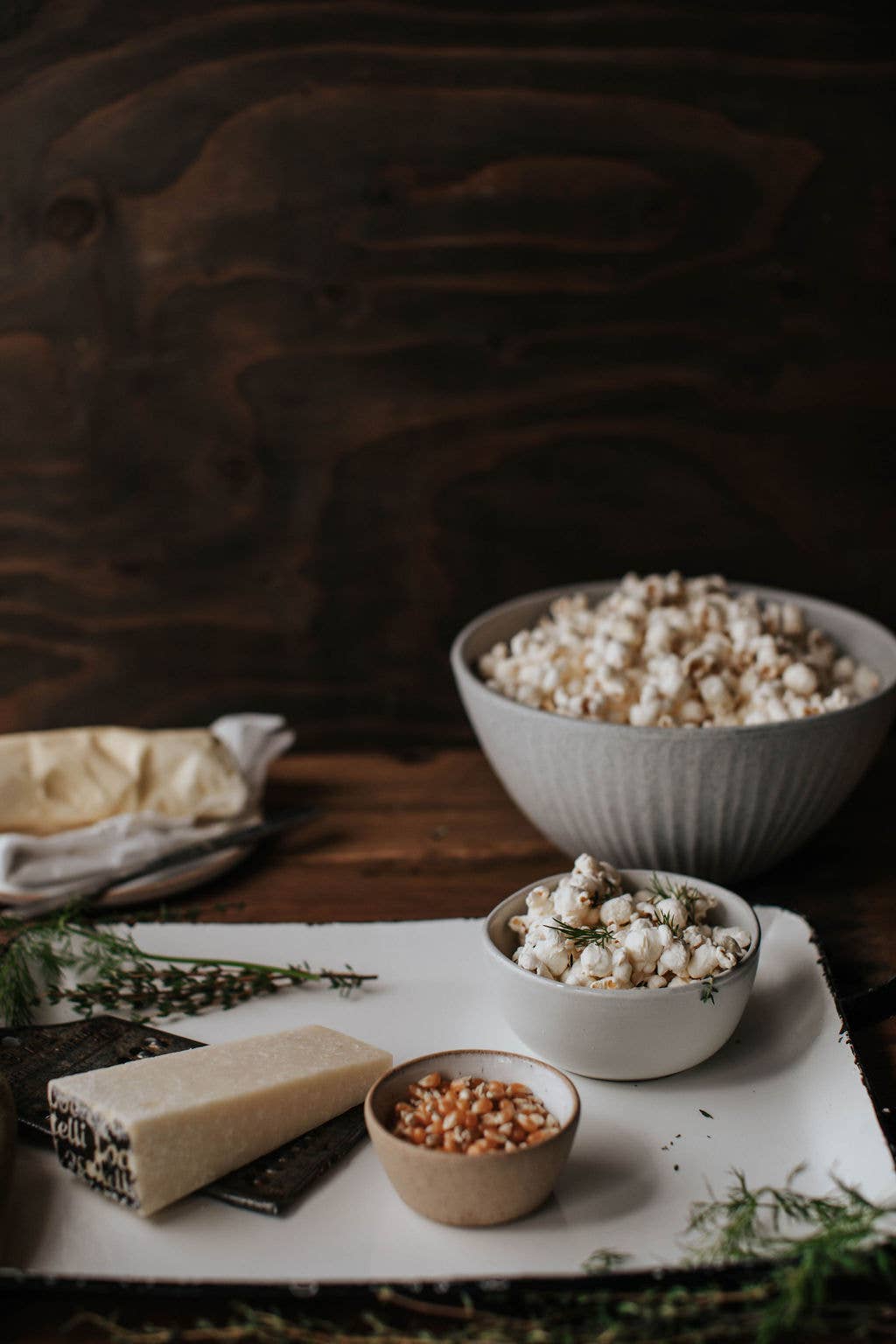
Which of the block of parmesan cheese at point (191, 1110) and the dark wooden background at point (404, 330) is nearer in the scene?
the block of parmesan cheese at point (191, 1110)

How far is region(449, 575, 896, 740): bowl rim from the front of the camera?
95 cm

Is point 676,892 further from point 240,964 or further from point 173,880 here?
point 173,880

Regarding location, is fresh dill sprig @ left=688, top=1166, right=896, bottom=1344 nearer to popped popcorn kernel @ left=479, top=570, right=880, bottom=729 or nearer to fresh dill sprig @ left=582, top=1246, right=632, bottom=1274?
fresh dill sprig @ left=582, top=1246, right=632, bottom=1274

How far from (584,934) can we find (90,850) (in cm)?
50

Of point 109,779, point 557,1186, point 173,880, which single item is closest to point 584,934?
point 557,1186

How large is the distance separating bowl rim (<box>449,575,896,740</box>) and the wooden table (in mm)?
153

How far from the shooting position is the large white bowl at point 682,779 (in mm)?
953

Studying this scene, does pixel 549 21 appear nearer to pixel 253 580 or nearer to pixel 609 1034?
pixel 253 580

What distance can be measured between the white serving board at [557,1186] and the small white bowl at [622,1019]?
0.05ft

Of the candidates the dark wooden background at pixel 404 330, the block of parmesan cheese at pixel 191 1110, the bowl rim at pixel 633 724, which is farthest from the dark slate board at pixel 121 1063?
the dark wooden background at pixel 404 330

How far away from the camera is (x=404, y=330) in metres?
1.26

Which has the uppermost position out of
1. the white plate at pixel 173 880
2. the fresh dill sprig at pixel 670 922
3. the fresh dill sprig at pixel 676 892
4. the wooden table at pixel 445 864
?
the fresh dill sprig at pixel 670 922

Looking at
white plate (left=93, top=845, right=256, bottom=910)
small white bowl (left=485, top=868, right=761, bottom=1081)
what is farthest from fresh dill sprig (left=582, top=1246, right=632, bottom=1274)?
white plate (left=93, top=845, right=256, bottom=910)

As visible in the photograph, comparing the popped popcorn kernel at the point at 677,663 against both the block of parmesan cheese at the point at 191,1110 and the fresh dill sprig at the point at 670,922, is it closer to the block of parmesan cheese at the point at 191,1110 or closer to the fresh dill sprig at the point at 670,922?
the fresh dill sprig at the point at 670,922
